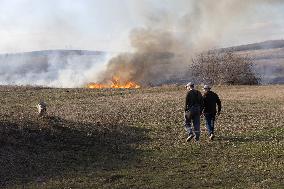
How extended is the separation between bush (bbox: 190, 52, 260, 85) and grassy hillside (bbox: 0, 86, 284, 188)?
4038cm

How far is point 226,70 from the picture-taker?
6694 cm

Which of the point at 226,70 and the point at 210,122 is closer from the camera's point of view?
the point at 210,122

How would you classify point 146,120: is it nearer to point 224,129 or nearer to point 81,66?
point 224,129

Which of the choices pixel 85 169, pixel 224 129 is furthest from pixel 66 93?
pixel 85 169

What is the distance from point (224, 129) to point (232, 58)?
46568 mm

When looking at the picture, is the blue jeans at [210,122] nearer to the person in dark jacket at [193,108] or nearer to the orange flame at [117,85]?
the person in dark jacket at [193,108]

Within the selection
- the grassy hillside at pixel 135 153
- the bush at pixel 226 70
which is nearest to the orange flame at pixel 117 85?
the bush at pixel 226 70

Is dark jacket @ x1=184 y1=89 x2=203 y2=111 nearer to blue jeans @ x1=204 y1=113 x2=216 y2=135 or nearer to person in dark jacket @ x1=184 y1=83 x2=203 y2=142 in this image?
person in dark jacket @ x1=184 y1=83 x2=203 y2=142

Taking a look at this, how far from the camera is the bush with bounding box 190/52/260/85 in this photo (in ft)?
219

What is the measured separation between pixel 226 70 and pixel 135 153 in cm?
5092

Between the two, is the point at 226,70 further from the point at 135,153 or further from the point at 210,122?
the point at 135,153

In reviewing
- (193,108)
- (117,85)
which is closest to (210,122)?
(193,108)

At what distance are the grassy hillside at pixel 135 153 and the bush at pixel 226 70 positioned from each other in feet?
132

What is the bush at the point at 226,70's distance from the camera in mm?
66812
